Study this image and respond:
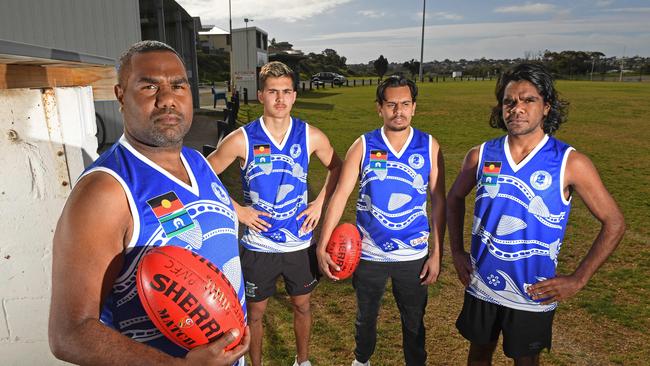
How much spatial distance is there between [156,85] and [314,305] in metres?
3.38

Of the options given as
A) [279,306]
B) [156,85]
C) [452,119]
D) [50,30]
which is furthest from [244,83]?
[156,85]

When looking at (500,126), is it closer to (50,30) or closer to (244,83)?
(50,30)

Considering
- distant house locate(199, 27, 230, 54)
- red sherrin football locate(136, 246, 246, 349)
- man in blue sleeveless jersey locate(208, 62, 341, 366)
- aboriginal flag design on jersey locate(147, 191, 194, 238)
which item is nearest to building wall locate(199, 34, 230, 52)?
distant house locate(199, 27, 230, 54)

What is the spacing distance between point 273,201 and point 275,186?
0.41 feet

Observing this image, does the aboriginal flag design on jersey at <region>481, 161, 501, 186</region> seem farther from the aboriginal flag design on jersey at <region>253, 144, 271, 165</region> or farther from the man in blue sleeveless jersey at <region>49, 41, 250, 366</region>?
the man in blue sleeveless jersey at <region>49, 41, 250, 366</region>

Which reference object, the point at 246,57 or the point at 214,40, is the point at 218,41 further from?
the point at 246,57

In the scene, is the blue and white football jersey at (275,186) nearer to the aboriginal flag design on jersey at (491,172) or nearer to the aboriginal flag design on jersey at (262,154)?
the aboriginal flag design on jersey at (262,154)

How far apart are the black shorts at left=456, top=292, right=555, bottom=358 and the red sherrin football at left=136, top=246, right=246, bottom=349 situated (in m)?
1.94

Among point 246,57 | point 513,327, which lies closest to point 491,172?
point 513,327

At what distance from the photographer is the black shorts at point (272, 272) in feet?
11.4

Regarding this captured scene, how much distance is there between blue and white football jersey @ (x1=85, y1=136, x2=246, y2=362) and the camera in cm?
170

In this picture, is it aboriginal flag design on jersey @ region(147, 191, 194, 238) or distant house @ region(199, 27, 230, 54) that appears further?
distant house @ region(199, 27, 230, 54)

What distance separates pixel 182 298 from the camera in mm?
1626

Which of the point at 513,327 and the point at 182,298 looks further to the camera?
the point at 513,327
